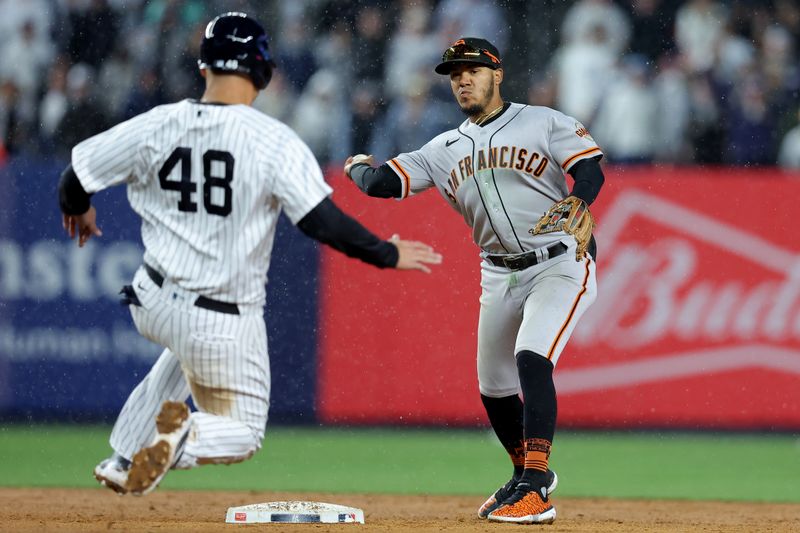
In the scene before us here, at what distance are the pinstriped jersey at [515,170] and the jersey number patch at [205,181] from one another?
184cm

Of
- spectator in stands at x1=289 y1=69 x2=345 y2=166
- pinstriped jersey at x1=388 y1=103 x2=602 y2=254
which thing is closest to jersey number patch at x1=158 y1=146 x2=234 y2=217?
pinstriped jersey at x1=388 y1=103 x2=602 y2=254

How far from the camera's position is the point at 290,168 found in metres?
4.51

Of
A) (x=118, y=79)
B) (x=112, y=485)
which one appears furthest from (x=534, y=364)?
(x=118, y=79)

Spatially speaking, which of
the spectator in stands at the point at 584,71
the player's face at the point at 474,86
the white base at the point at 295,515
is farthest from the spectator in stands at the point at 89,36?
the white base at the point at 295,515

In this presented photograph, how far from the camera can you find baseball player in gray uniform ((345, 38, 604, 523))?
5.72m

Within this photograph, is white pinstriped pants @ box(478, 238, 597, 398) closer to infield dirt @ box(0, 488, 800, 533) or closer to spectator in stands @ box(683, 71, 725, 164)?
Result: infield dirt @ box(0, 488, 800, 533)

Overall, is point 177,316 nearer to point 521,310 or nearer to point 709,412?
point 521,310

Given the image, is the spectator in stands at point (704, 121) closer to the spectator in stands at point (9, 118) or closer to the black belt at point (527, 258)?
the black belt at point (527, 258)

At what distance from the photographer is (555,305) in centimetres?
585

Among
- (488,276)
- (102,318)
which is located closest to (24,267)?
(102,318)

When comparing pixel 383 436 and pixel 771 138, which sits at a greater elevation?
pixel 771 138

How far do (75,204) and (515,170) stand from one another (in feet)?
6.83

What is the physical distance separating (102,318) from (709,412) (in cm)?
457

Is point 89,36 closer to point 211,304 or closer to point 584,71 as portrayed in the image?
point 584,71
